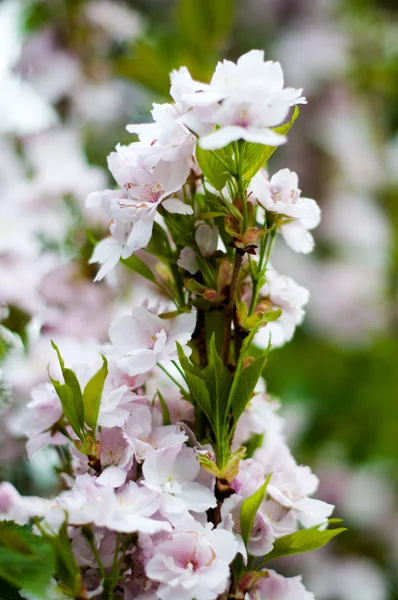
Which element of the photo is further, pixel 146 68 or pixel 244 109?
pixel 146 68

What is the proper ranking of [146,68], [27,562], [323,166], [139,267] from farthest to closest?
1. [323,166]
2. [146,68]
3. [139,267]
4. [27,562]

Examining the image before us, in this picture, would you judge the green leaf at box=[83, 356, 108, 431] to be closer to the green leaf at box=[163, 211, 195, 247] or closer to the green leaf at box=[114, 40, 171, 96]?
the green leaf at box=[163, 211, 195, 247]

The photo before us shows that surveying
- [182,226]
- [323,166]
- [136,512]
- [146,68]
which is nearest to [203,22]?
[146,68]

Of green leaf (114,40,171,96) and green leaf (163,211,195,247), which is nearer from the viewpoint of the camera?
green leaf (163,211,195,247)

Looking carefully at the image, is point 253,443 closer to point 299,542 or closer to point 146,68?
point 299,542

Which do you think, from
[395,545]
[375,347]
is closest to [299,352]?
[375,347]

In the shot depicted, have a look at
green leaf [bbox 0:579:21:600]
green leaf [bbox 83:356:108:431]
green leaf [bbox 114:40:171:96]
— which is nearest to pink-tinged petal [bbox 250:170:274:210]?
green leaf [bbox 83:356:108:431]

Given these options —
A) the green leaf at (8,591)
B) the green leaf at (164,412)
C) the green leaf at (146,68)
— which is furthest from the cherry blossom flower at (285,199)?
the green leaf at (146,68)

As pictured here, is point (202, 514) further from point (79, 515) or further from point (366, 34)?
point (366, 34)
